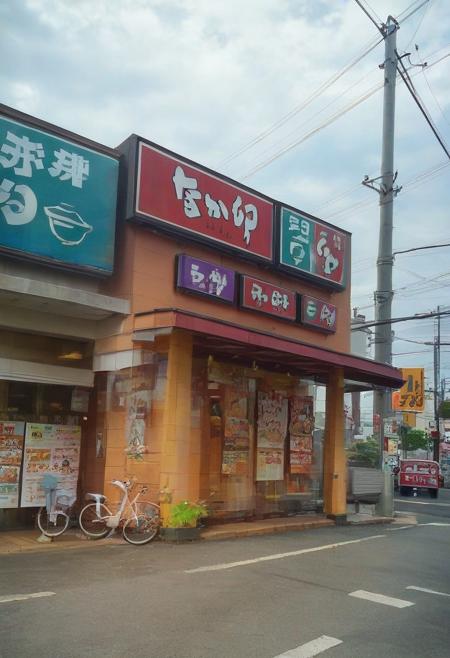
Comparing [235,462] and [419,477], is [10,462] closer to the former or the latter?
[235,462]

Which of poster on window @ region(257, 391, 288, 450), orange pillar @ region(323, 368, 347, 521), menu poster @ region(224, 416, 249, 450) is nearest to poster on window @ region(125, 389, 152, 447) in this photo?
menu poster @ region(224, 416, 249, 450)

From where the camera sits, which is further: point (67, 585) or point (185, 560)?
point (185, 560)

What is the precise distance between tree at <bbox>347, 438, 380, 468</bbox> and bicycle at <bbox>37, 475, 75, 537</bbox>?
32.8ft

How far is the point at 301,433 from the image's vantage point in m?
15.1

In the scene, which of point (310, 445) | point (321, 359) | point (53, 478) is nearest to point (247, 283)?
point (321, 359)

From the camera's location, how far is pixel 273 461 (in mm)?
14297

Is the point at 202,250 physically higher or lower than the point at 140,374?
higher

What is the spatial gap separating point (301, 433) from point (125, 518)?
570cm

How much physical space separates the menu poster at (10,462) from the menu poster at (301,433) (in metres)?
6.45

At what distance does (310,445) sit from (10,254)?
28.7 ft

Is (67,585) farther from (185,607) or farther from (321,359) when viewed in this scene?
(321,359)

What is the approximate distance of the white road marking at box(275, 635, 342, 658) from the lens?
5.16 m

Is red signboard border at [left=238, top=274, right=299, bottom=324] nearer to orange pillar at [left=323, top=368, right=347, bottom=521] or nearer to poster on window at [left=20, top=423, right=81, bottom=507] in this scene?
orange pillar at [left=323, top=368, right=347, bottom=521]

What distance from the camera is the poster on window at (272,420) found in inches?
552
